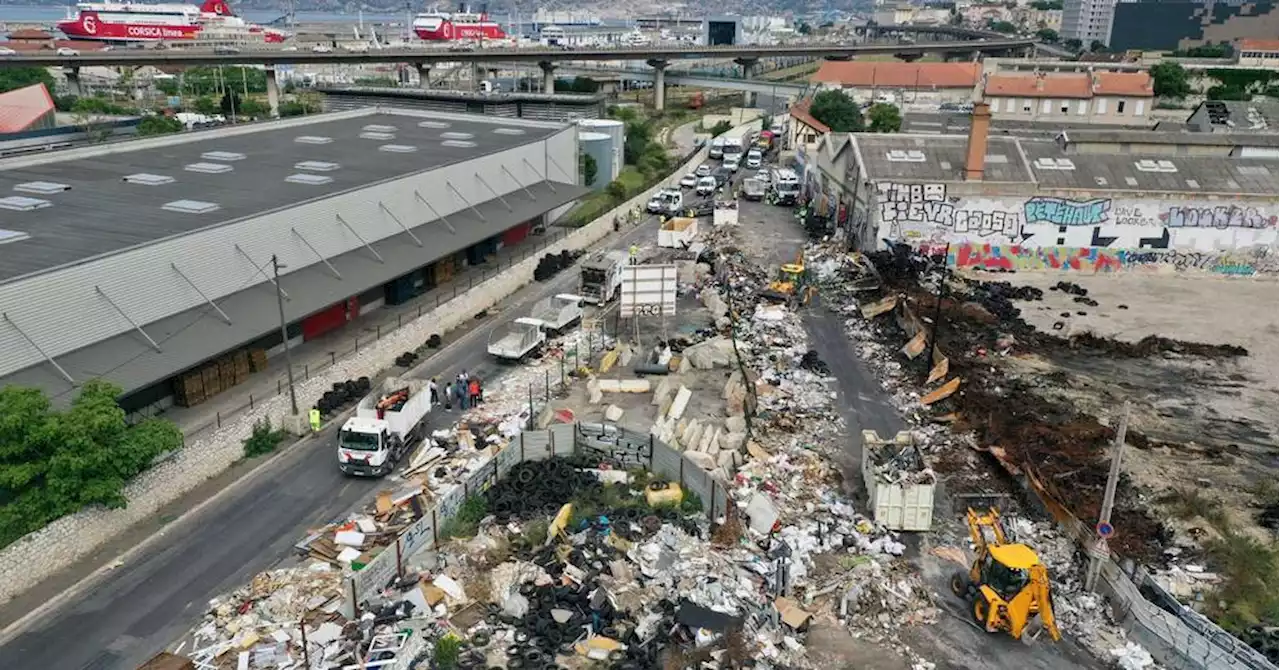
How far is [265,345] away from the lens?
32156 mm

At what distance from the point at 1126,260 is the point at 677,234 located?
2415 centimetres

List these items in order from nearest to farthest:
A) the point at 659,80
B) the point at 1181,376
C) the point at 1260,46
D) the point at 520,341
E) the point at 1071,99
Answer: the point at 1181,376 < the point at 520,341 < the point at 1071,99 < the point at 659,80 < the point at 1260,46

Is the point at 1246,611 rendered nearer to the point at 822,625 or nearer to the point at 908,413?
the point at 822,625

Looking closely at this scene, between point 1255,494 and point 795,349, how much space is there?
630 inches

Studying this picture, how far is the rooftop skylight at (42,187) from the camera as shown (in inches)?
1377

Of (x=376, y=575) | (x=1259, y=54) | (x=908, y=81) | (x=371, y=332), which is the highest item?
(x=1259, y=54)

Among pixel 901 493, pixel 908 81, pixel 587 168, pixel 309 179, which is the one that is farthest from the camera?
pixel 908 81

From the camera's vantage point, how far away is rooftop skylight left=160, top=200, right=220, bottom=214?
108 ft

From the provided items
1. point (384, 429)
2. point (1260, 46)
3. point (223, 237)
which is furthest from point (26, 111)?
point (1260, 46)

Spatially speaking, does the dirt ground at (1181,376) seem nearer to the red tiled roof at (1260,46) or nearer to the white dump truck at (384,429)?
the white dump truck at (384,429)

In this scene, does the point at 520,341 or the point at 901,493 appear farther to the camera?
the point at 520,341

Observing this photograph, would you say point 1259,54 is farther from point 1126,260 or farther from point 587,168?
point 587,168

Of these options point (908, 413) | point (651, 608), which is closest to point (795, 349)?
point (908, 413)

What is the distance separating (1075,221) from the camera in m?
45.4
